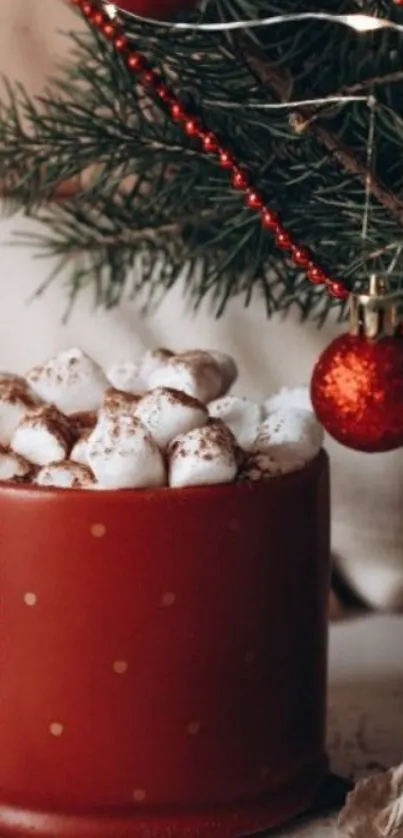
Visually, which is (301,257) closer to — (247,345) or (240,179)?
(240,179)

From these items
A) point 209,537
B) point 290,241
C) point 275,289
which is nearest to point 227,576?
point 209,537

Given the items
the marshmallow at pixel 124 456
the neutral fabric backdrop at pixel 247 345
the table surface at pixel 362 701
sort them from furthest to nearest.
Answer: the neutral fabric backdrop at pixel 247 345 < the table surface at pixel 362 701 < the marshmallow at pixel 124 456

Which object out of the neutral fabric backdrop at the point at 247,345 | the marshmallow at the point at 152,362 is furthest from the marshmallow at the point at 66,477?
the neutral fabric backdrop at the point at 247,345

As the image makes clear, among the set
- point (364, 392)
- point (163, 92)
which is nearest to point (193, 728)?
point (364, 392)

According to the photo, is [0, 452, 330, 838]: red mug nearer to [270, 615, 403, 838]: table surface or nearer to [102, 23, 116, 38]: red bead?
[270, 615, 403, 838]: table surface

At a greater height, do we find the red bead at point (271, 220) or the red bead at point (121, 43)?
the red bead at point (121, 43)

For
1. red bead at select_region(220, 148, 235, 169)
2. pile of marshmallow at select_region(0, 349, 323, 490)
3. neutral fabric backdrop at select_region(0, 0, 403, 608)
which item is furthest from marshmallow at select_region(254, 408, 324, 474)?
neutral fabric backdrop at select_region(0, 0, 403, 608)

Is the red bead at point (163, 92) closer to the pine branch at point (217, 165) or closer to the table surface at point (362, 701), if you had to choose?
the pine branch at point (217, 165)
